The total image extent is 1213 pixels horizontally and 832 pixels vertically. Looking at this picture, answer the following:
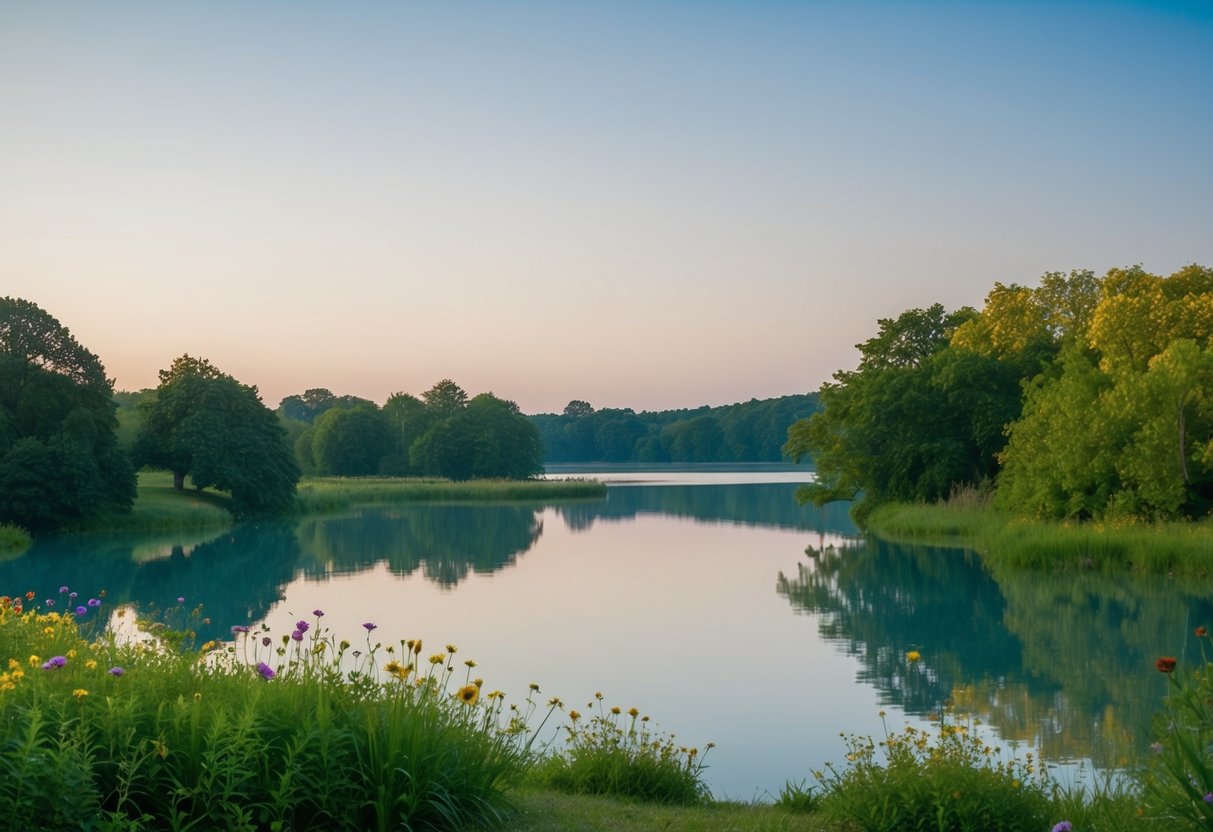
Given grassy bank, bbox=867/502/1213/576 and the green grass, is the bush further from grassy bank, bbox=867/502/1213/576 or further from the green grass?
the green grass

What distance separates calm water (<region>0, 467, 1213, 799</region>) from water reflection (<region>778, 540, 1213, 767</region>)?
57 mm

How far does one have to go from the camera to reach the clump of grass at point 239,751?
5.23 m

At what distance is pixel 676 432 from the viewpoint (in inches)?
6334

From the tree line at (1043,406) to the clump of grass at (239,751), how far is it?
24.7m

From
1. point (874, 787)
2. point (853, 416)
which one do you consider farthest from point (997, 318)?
point (874, 787)

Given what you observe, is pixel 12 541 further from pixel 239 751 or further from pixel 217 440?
pixel 239 751

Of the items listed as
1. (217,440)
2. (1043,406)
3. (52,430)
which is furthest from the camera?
(217,440)

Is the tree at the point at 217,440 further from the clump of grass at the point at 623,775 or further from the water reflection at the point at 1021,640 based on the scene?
the clump of grass at the point at 623,775

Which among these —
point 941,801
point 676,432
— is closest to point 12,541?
point 941,801

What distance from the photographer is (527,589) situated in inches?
965

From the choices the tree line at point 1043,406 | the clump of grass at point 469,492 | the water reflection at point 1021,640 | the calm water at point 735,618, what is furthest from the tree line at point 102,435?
the water reflection at point 1021,640

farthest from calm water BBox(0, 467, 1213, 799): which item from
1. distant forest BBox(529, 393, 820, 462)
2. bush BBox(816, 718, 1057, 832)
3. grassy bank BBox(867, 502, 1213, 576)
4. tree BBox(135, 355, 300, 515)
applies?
distant forest BBox(529, 393, 820, 462)

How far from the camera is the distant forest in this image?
152 metres

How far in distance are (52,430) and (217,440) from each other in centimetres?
958
